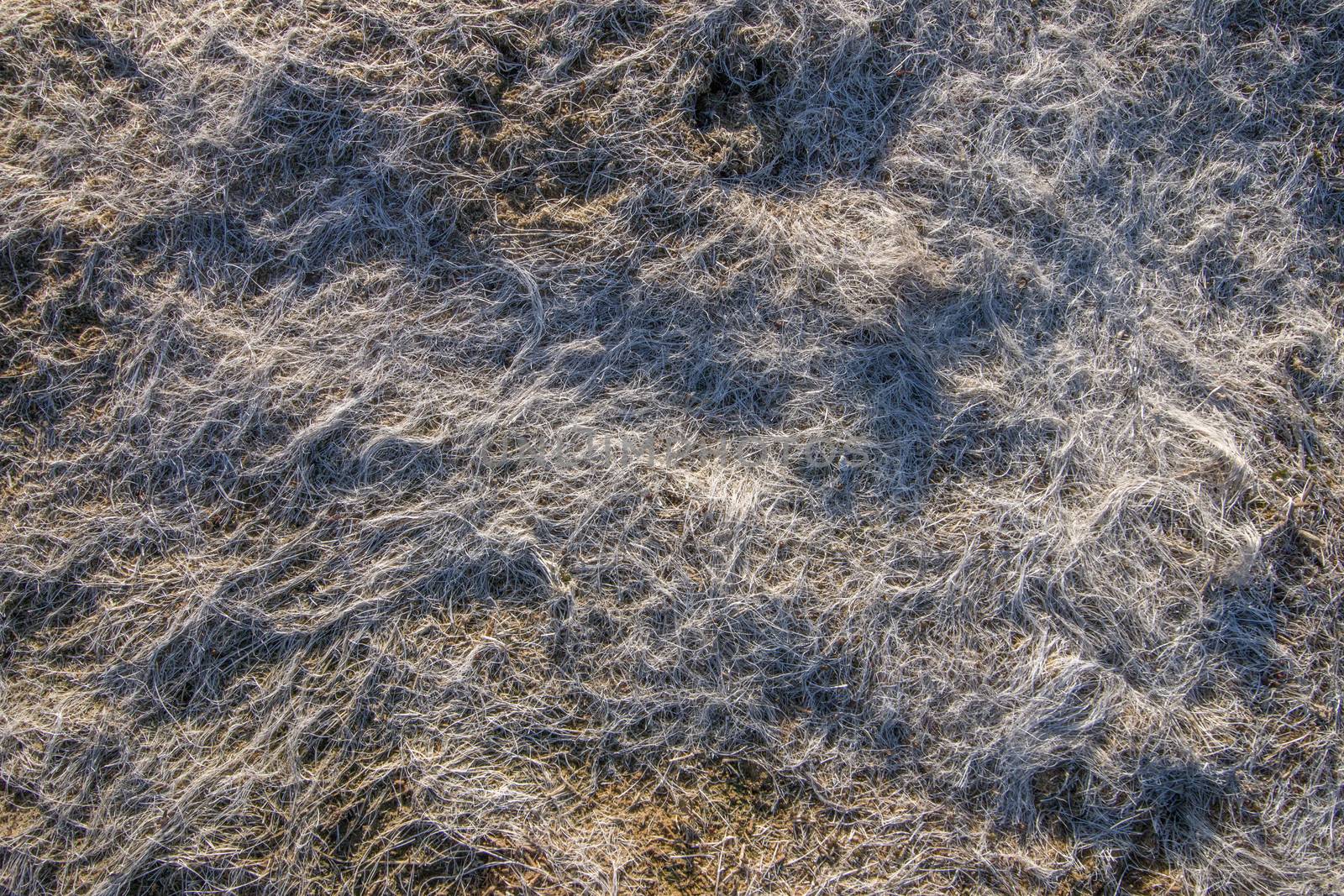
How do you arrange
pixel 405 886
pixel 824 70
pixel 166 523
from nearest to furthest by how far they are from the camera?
pixel 405 886
pixel 166 523
pixel 824 70

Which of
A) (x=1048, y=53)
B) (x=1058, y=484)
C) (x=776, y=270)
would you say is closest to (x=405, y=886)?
(x=776, y=270)

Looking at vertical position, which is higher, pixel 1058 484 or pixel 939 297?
pixel 939 297

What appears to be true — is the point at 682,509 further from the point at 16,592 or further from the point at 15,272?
the point at 15,272

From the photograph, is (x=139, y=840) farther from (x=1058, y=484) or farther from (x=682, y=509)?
(x=1058, y=484)

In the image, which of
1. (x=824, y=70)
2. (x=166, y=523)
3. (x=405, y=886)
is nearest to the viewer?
(x=405, y=886)

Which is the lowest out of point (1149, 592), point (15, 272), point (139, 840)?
point (139, 840)

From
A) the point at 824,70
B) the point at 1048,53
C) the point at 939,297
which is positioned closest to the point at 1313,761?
the point at 939,297

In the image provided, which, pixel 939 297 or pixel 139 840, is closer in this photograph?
pixel 139 840
